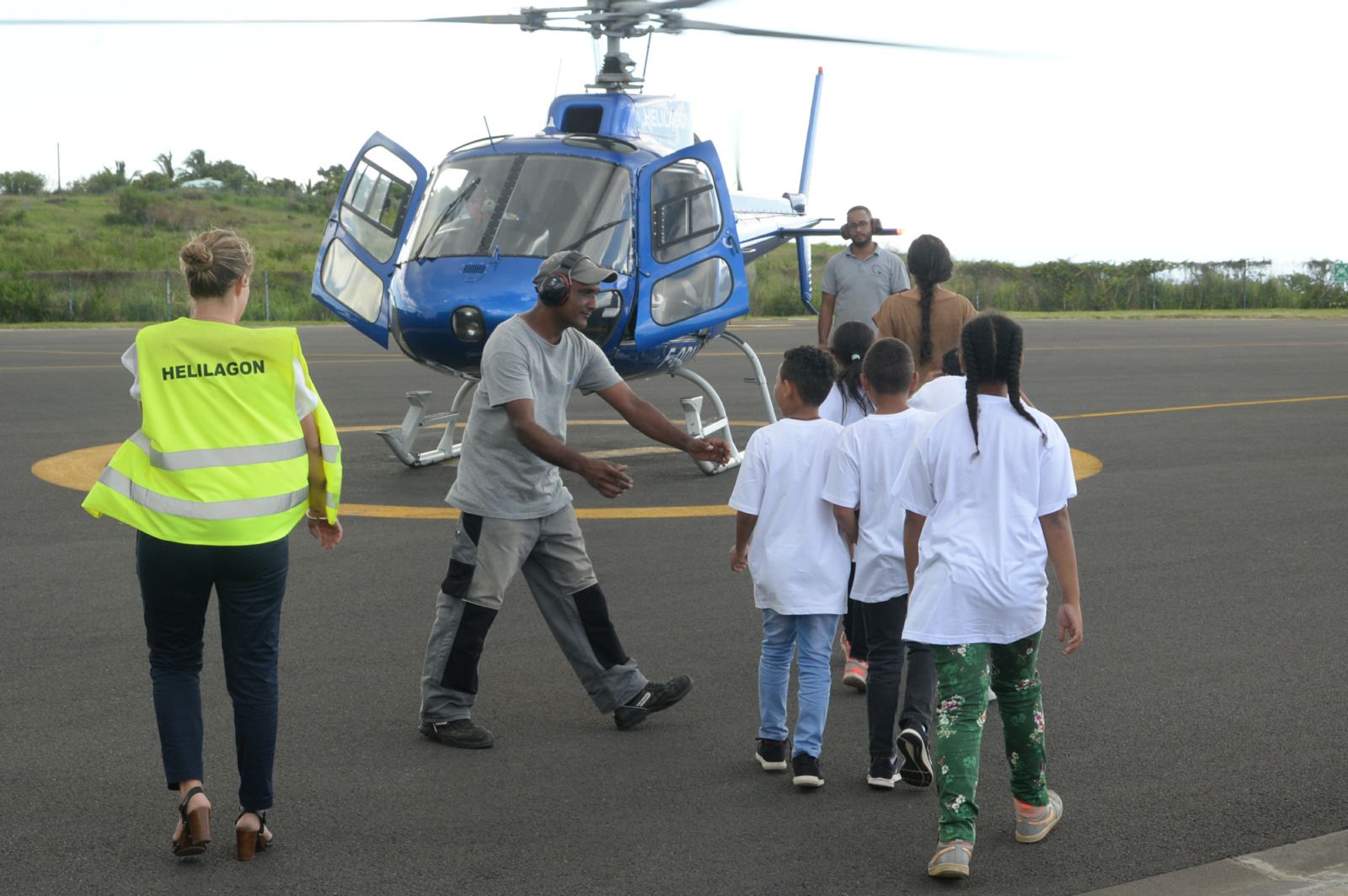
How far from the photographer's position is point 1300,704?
5469 millimetres

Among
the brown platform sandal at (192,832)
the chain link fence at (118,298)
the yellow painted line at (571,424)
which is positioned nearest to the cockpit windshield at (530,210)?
the yellow painted line at (571,424)

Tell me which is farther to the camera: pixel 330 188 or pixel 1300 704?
pixel 330 188

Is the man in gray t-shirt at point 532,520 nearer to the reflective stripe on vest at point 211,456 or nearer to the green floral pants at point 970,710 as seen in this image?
the reflective stripe on vest at point 211,456

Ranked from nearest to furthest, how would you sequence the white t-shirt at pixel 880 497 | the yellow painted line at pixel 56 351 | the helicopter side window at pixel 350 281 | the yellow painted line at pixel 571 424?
the white t-shirt at pixel 880 497, the helicopter side window at pixel 350 281, the yellow painted line at pixel 571 424, the yellow painted line at pixel 56 351

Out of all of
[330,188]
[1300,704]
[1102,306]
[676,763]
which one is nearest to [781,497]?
[676,763]

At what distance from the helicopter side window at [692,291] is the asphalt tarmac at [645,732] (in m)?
1.39

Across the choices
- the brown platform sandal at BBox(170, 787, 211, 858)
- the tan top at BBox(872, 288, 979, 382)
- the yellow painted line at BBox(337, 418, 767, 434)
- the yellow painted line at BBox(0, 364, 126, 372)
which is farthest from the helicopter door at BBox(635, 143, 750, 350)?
the yellow painted line at BBox(0, 364, 126, 372)

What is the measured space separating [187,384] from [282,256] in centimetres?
5464

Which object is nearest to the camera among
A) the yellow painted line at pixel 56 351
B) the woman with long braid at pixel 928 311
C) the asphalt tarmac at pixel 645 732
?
the asphalt tarmac at pixel 645 732

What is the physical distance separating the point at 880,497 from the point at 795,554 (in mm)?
366

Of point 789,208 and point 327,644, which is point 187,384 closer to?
point 327,644

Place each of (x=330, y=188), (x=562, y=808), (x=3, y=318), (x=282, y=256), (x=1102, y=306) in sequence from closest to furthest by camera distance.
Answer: (x=562, y=808) < (x=3, y=318) < (x=1102, y=306) < (x=282, y=256) < (x=330, y=188)

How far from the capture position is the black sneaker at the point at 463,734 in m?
5.06

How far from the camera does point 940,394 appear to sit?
5312 mm
